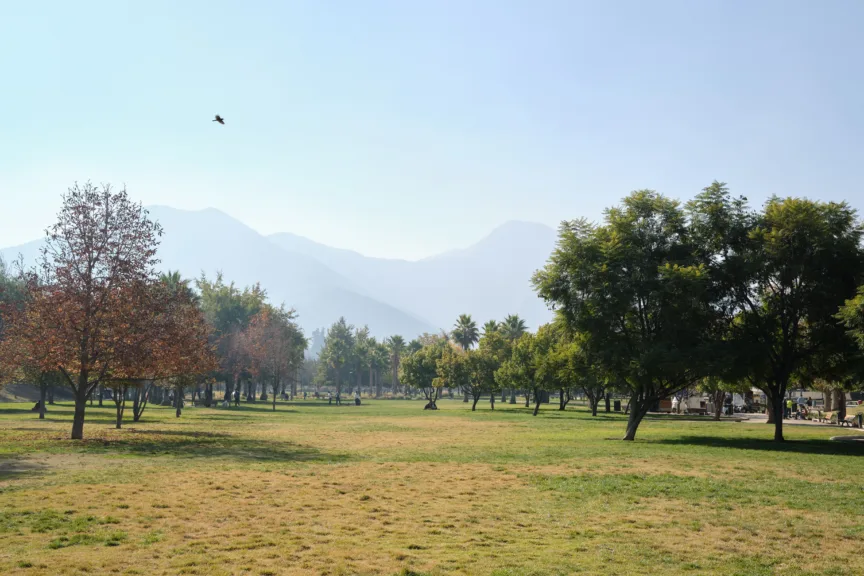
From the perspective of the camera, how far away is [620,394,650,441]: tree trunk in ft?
121

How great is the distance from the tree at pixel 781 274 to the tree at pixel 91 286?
94.4 feet

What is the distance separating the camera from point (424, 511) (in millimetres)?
15102

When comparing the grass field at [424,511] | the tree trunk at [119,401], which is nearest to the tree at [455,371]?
the tree trunk at [119,401]

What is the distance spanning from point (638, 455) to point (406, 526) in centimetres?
1690

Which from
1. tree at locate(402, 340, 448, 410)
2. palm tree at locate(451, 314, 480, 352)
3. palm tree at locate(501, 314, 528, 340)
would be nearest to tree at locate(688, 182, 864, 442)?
tree at locate(402, 340, 448, 410)

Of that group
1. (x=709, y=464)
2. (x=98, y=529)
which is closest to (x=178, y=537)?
(x=98, y=529)

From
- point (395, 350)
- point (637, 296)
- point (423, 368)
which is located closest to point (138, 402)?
point (637, 296)

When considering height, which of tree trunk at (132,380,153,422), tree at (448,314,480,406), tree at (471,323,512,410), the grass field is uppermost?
tree at (448,314,480,406)

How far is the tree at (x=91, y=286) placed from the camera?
33.2 meters

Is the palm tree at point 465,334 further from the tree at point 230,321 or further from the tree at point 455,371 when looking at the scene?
the tree at point 455,371

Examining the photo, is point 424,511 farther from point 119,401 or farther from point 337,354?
point 337,354

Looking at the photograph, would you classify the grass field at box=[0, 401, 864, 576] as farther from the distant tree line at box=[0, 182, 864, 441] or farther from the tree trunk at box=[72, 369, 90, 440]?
the distant tree line at box=[0, 182, 864, 441]

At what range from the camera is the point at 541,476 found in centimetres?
2091

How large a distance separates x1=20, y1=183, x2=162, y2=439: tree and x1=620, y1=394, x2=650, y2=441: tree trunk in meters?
25.1
